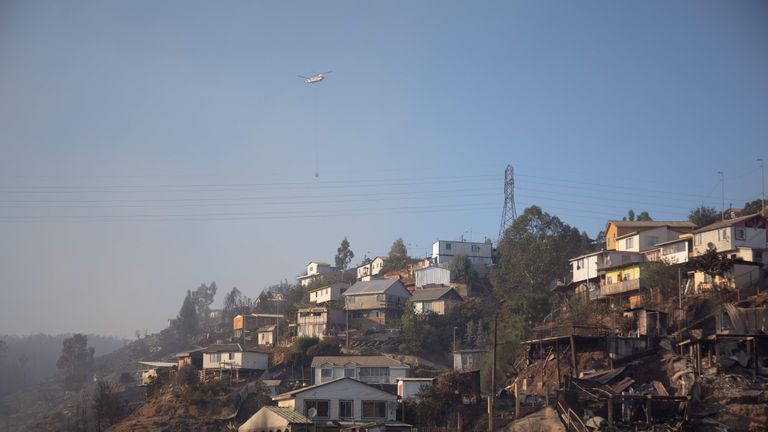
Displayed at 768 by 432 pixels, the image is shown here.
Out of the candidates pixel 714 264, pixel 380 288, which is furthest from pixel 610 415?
pixel 380 288

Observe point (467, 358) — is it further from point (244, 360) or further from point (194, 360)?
point (194, 360)

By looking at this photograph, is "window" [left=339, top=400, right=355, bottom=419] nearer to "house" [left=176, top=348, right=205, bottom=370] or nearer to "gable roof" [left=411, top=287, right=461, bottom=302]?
"house" [left=176, top=348, right=205, bottom=370]

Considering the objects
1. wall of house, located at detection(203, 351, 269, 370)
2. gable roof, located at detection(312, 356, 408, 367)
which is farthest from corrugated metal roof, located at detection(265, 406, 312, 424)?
wall of house, located at detection(203, 351, 269, 370)

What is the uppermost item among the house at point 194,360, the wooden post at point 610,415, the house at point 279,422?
the house at point 194,360

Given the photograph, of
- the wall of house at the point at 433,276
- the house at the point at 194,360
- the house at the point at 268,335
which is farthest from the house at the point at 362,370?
the wall of house at the point at 433,276

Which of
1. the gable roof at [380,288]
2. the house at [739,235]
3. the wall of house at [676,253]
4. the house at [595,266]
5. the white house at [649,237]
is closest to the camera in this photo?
the house at [739,235]

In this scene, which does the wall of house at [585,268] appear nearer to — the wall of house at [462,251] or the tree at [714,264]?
the tree at [714,264]
